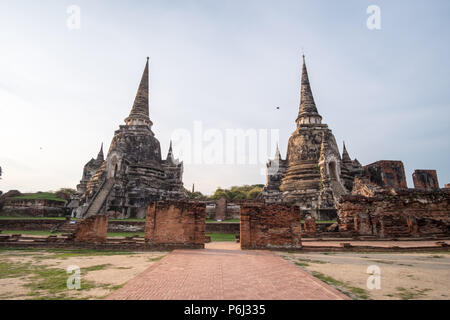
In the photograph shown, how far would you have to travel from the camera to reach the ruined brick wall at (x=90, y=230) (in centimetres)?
991

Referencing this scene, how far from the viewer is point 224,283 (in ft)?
Result: 15.0

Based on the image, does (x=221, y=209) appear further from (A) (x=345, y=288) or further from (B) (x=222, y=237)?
(A) (x=345, y=288)

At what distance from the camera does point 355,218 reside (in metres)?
14.2

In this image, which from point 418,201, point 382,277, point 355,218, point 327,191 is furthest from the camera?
point 327,191

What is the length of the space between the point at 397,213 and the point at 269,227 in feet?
33.7

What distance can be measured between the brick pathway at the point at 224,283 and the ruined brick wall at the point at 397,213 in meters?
9.77

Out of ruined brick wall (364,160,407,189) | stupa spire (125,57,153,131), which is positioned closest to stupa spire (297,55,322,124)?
ruined brick wall (364,160,407,189)

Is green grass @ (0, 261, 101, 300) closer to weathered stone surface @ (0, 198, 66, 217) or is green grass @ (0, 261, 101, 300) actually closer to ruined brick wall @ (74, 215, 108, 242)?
ruined brick wall @ (74, 215, 108, 242)

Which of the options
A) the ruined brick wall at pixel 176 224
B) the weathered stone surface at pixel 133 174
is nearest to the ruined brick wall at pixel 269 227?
the ruined brick wall at pixel 176 224

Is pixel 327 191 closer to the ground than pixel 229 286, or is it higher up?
higher up

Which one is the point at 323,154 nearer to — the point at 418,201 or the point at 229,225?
the point at 418,201

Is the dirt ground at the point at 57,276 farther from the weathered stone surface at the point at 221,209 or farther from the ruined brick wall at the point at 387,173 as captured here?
the ruined brick wall at the point at 387,173
